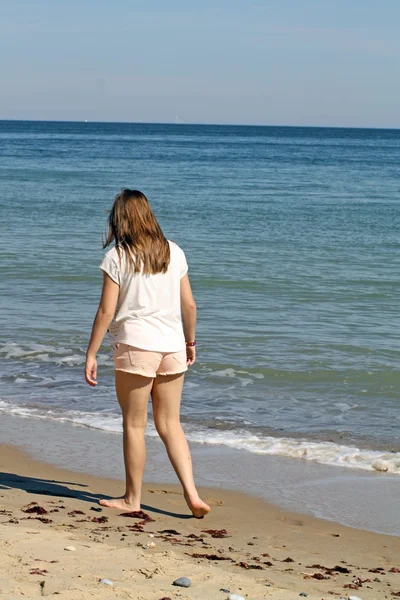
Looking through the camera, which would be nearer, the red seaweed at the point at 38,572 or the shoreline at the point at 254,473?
the red seaweed at the point at 38,572

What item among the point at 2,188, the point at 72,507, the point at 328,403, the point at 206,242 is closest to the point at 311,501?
the point at 72,507

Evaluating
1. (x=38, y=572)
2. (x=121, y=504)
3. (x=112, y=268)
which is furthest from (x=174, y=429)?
(x=38, y=572)

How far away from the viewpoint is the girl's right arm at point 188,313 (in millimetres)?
4762

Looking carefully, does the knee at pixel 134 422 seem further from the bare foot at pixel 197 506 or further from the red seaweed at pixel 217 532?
the red seaweed at pixel 217 532

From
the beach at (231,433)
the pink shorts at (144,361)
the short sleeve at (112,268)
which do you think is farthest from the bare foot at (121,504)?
the short sleeve at (112,268)

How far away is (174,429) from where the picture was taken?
486cm

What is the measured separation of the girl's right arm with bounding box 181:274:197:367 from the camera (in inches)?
187

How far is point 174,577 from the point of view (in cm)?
371

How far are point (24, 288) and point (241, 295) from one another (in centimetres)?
315

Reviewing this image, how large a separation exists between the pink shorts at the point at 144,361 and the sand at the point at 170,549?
819 millimetres

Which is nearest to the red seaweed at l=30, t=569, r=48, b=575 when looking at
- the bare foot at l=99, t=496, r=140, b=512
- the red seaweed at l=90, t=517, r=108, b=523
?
the red seaweed at l=90, t=517, r=108, b=523

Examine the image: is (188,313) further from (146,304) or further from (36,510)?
(36,510)

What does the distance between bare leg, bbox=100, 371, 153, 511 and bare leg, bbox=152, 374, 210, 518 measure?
0.23ft

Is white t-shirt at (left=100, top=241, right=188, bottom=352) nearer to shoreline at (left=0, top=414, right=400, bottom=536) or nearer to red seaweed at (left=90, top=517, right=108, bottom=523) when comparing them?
red seaweed at (left=90, top=517, right=108, bottom=523)
